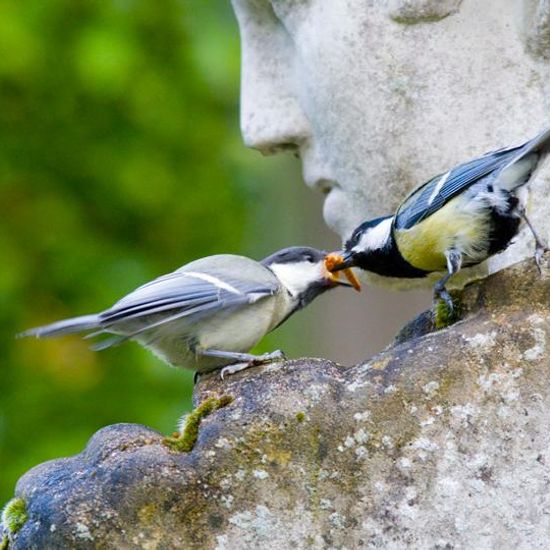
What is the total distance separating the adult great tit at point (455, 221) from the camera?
292 cm

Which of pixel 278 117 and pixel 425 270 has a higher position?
pixel 278 117

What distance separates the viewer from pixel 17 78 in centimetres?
624

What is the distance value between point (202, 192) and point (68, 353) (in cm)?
92

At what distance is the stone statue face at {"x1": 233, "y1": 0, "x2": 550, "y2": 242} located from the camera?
2.98 meters

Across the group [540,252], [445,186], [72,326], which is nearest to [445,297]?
[540,252]

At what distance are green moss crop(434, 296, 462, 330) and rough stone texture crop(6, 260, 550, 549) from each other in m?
0.20

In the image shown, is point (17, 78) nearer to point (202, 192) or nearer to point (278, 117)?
point (202, 192)

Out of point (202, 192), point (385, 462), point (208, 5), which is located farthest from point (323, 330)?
point (385, 462)

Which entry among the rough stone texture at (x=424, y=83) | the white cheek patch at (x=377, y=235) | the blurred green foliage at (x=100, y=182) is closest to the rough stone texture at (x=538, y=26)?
the rough stone texture at (x=424, y=83)

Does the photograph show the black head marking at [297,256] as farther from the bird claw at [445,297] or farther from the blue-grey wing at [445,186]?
the bird claw at [445,297]

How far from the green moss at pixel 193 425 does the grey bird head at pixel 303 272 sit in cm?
109

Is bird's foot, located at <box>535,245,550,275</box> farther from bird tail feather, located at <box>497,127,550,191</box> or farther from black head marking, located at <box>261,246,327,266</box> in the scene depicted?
black head marking, located at <box>261,246,327,266</box>

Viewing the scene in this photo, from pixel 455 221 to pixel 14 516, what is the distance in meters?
1.10

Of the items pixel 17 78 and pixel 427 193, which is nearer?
pixel 427 193
